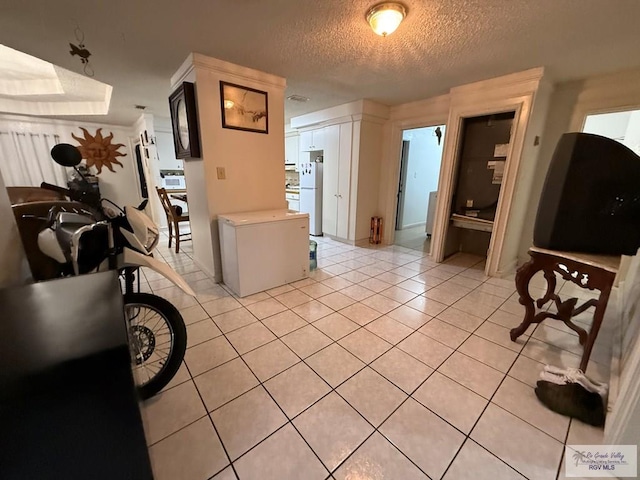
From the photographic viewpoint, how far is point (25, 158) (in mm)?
5027

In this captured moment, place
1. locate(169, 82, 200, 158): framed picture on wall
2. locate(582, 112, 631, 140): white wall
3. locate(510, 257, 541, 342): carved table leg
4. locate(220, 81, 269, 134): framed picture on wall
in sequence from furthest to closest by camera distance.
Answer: locate(582, 112, 631, 140): white wall, locate(220, 81, 269, 134): framed picture on wall, locate(169, 82, 200, 158): framed picture on wall, locate(510, 257, 541, 342): carved table leg

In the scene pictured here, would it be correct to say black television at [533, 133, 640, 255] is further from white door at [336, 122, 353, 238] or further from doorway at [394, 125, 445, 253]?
doorway at [394, 125, 445, 253]

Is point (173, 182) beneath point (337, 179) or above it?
beneath

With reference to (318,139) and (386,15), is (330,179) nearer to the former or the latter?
(318,139)

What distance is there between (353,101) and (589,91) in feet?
8.74

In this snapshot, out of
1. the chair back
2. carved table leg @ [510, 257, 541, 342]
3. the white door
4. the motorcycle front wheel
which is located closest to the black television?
carved table leg @ [510, 257, 541, 342]

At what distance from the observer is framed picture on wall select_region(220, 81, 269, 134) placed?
8.41 feet

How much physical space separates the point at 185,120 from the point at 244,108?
2.01 feet

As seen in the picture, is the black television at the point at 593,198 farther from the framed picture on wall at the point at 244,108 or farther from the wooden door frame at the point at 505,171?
the framed picture on wall at the point at 244,108

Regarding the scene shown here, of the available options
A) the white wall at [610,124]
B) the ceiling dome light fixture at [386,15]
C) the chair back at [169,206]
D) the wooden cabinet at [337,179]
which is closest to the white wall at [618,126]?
the white wall at [610,124]

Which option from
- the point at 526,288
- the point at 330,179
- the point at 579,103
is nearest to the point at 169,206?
the point at 330,179

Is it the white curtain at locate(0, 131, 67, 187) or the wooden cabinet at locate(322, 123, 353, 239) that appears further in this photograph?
the white curtain at locate(0, 131, 67, 187)

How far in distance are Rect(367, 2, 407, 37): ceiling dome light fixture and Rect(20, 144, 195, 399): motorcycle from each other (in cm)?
190

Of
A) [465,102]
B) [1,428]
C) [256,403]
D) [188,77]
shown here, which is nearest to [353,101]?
[465,102]
